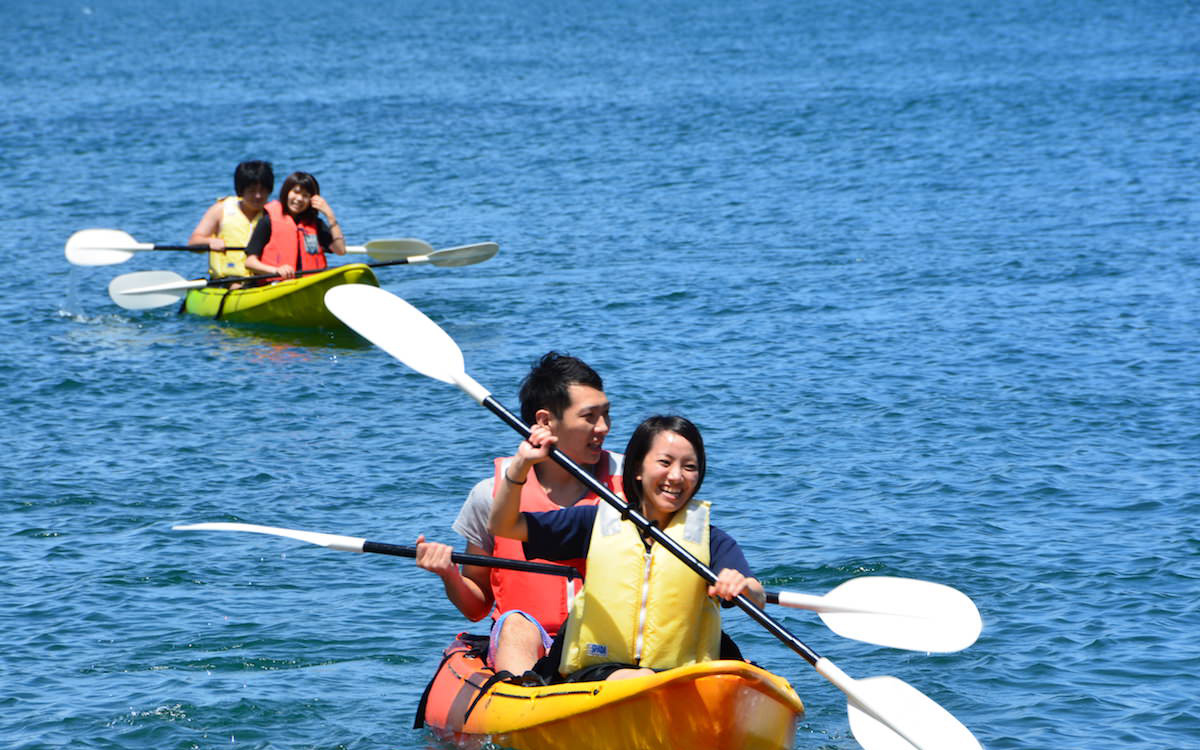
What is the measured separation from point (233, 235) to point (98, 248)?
158 centimetres

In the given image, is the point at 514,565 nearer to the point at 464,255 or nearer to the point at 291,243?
the point at 291,243

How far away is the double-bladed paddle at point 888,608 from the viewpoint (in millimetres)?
5203

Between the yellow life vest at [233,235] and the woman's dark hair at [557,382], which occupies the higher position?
the yellow life vest at [233,235]

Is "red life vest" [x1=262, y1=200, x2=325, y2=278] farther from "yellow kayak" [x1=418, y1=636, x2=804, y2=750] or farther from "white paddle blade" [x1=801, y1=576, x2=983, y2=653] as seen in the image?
"white paddle blade" [x1=801, y1=576, x2=983, y2=653]

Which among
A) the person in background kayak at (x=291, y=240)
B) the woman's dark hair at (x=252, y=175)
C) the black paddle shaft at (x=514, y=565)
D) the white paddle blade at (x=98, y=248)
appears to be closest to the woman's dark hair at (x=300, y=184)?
the person in background kayak at (x=291, y=240)

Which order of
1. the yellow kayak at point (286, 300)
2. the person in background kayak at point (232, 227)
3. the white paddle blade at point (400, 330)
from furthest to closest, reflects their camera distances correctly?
the person in background kayak at point (232, 227) < the yellow kayak at point (286, 300) < the white paddle blade at point (400, 330)

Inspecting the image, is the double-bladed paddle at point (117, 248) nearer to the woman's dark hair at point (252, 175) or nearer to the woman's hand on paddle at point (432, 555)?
the woman's dark hair at point (252, 175)

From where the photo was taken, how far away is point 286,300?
12625 millimetres

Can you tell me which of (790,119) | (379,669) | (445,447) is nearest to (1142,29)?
(790,119)

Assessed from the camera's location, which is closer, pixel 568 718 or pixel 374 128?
pixel 568 718

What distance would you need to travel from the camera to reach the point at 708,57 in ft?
127

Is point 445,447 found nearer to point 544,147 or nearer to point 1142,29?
point 544,147

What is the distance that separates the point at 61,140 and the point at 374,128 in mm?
4997

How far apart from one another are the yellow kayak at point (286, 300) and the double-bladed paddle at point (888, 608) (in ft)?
23.5
